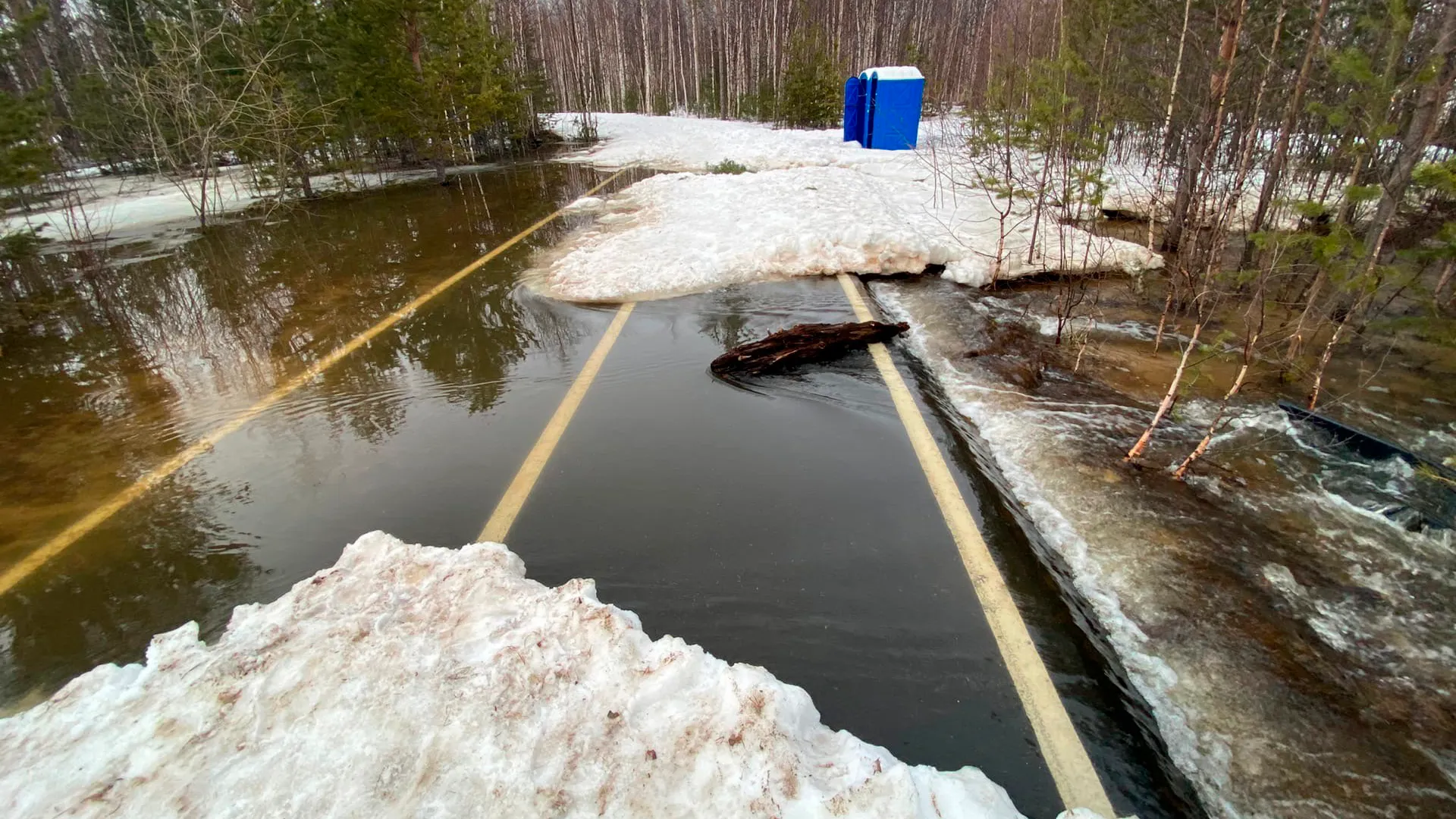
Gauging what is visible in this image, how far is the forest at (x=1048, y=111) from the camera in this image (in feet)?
14.8

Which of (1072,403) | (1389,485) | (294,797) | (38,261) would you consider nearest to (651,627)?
(294,797)

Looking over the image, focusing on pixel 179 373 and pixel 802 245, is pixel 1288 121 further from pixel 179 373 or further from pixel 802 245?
pixel 179 373

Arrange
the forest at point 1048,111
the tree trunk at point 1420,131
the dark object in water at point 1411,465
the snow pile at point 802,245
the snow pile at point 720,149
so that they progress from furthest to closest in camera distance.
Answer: the snow pile at point 720,149, the snow pile at point 802,245, the forest at point 1048,111, the tree trunk at point 1420,131, the dark object in water at point 1411,465

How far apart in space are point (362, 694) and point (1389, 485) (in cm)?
502

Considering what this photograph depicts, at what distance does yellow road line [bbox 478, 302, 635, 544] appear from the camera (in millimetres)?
3232

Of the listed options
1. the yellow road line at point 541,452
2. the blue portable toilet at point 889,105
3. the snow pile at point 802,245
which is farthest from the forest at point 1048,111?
the yellow road line at point 541,452

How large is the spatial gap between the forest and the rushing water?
1.94 ft

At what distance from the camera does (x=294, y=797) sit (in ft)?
5.34

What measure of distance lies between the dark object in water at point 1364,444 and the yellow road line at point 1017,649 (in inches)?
96.1

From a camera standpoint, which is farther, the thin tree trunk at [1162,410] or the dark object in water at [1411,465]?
the thin tree trunk at [1162,410]

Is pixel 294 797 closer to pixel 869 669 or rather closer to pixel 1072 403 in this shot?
pixel 869 669

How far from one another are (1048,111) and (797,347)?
3566 mm

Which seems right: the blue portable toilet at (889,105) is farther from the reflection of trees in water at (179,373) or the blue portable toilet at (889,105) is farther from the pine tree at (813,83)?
the reflection of trees in water at (179,373)

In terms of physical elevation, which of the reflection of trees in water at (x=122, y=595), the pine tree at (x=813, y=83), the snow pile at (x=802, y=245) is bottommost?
the reflection of trees in water at (x=122, y=595)
